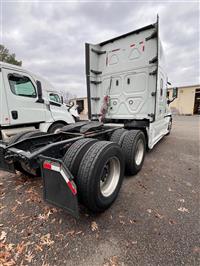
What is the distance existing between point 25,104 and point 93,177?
4.11 m

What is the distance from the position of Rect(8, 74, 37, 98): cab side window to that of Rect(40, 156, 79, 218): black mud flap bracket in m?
3.88

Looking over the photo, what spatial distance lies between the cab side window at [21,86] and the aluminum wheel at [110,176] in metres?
4.01

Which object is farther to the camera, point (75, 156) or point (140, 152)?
point (140, 152)

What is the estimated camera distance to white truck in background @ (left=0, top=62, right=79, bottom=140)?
438 cm

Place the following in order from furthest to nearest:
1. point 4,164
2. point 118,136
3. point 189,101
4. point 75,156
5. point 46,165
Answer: point 189,101 < point 118,136 < point 4,164 < point 75,156 < point 46,165

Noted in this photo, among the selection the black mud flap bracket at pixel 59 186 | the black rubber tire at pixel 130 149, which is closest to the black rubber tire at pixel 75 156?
the black mud flap bracket at pixel 59 186

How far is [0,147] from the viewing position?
2.37 meters

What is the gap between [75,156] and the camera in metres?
1.97

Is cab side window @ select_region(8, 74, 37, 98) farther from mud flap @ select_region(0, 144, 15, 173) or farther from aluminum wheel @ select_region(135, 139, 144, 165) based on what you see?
aluminum wheel @ select_region(135, 139, 144, 165)

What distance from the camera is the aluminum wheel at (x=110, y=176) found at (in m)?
2.32

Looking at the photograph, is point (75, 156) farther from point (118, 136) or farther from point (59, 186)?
point (118, 136)

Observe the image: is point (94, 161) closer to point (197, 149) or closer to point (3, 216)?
point (3, 216)

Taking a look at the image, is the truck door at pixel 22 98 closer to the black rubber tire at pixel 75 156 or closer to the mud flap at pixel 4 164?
the mud flap at pixel 4 164

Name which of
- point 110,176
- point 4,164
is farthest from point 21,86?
point 110,176
